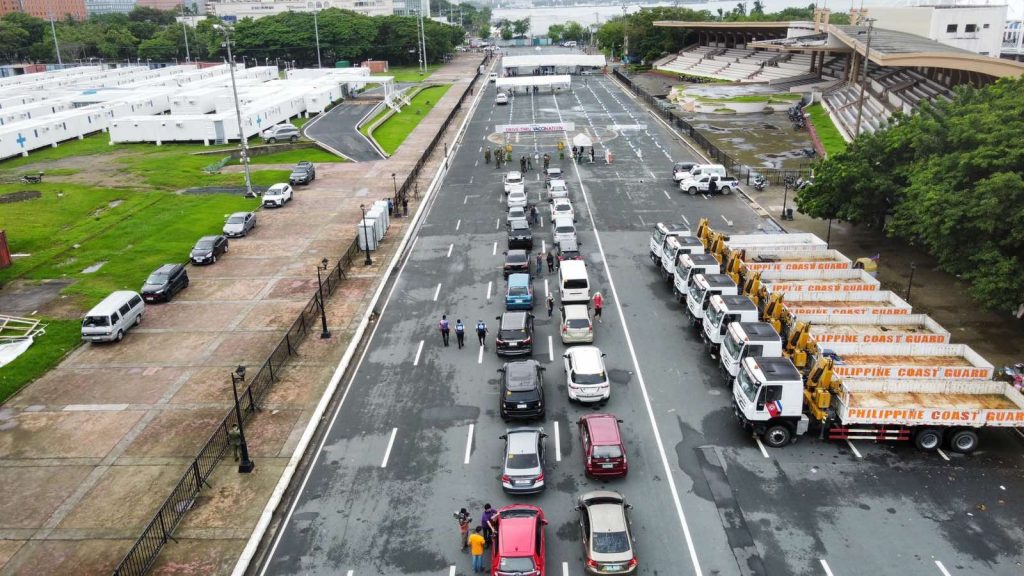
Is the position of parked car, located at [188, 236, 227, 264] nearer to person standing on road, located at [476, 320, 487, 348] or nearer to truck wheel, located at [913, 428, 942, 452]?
person standing on road, located at [476, 320, 487, 348]

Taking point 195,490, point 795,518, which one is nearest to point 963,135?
point 795,518

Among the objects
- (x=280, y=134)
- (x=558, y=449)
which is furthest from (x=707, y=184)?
(x=280, y=134)

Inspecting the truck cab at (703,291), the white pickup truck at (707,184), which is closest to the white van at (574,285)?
the truck cab at (703,291)

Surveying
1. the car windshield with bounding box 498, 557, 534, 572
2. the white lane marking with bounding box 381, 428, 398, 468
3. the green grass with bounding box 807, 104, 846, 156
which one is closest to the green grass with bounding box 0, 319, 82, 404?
the white lane marking with bounding box 381, 428, 398, 468

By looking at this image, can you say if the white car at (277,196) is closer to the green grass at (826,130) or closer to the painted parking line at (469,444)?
the painted parking line at (469,444)

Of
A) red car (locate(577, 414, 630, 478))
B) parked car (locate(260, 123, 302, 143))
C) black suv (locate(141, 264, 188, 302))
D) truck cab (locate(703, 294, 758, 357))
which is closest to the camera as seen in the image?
red car (locate(577, 414, 630, 478))

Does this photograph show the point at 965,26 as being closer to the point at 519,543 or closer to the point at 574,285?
the point at 574,285
